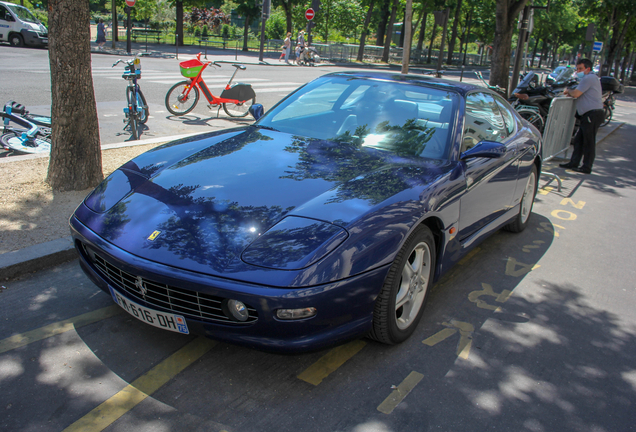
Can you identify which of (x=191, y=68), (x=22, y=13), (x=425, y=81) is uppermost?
(x=22, y=13)

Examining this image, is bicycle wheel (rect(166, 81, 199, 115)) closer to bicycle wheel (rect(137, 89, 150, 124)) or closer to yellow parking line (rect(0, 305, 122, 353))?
bicycle wheel (rect(137, 89, 150, 124))

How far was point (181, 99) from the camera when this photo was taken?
10.4 metres

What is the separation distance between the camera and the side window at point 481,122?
389cm

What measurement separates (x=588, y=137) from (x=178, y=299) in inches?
322

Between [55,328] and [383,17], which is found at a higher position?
[383,17]

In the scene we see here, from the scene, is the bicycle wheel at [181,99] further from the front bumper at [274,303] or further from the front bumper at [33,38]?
the front bumper at [33,38]

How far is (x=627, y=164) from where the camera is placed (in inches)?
396

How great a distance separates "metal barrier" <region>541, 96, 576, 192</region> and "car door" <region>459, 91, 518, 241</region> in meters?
3.40

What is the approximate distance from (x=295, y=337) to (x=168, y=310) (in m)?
0.66

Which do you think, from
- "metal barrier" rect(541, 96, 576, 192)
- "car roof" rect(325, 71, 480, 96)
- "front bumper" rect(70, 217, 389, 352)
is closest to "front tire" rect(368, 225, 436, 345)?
"front bumper" rect(70, 217, 389, 352)

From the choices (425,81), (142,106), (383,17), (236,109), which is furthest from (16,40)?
(383,17)

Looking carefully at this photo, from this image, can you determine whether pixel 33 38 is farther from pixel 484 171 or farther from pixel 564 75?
pixel 484 171

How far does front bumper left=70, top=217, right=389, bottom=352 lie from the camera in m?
2.36

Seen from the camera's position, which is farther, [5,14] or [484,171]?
[5,14]
